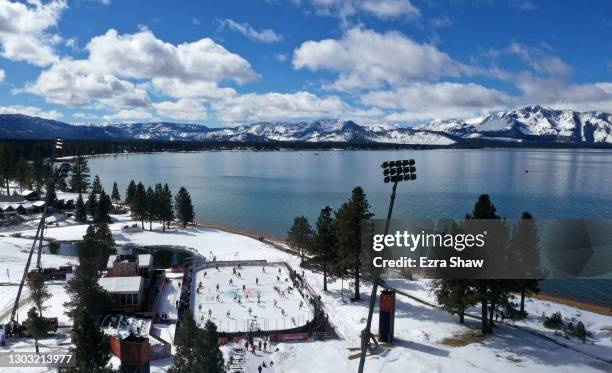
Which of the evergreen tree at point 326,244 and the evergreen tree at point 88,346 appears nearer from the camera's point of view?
the evergreen tree at point 88,346

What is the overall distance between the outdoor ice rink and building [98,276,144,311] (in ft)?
15.4

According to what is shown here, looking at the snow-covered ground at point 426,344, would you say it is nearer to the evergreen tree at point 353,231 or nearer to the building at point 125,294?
the building at point 125,294

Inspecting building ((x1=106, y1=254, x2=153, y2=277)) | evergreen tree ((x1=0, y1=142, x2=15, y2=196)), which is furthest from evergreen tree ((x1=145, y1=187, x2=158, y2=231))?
evergreen tree ((x1=0, y1=142, x2=15, y2=196))

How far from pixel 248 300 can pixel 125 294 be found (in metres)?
10.3

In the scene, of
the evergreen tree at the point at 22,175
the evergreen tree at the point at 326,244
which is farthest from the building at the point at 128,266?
Result: the evergreen tree at the point at 22,175

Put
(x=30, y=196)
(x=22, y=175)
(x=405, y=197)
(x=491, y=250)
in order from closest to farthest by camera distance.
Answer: (x=491, y=250), (x=30, y=196), (x=22, y=175), (x=405, y=197)

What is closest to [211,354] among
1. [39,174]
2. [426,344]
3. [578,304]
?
[426,344]

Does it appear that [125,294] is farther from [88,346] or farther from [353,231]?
[353,231]

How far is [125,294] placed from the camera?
37250 millimetres

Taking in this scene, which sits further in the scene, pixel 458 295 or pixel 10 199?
pixel 10 199

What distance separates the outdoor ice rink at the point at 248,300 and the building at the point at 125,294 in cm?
471

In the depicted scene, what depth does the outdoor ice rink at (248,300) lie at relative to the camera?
34688 millimetres

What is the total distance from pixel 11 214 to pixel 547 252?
84.0 m

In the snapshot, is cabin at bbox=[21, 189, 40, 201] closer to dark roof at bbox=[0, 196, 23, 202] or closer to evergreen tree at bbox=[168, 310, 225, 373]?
dark roof at bbox=[0, 196, 23, 202]
